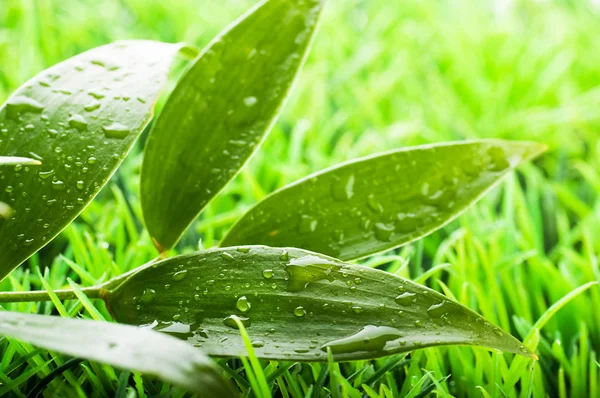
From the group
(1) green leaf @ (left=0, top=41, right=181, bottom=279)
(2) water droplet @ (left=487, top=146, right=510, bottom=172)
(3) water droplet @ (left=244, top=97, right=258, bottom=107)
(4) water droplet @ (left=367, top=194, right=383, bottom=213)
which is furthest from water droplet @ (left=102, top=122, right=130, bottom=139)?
(2) water droplet @ (left=487, top=146, right=510, bottom=172)

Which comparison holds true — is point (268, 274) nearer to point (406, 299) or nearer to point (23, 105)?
point (406, 299)

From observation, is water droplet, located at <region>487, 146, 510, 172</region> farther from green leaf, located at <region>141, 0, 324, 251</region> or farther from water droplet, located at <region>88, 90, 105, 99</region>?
water droplet, located at <region>88, 90, 105, 99</region>

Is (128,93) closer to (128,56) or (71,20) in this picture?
(128,56)

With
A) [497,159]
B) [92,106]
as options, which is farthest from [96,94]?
[497,159]

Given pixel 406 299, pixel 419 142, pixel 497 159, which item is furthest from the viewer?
pixel 419 142

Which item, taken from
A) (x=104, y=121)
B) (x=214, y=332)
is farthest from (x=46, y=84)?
(x=214, y=332)

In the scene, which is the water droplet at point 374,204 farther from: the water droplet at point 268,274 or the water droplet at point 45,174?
the water droplet at point 45,174
